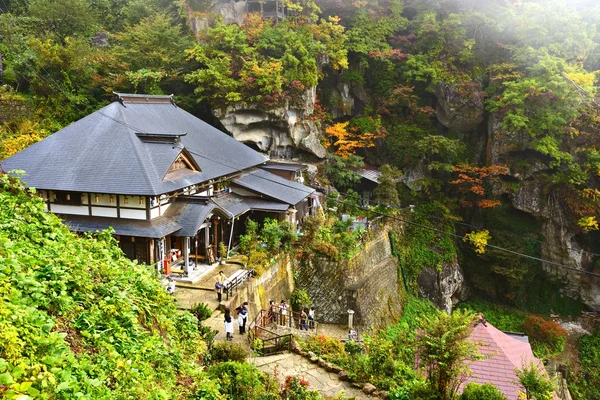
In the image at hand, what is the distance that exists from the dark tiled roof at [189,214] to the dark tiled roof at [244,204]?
1.59 meters

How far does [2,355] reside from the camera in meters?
4.57

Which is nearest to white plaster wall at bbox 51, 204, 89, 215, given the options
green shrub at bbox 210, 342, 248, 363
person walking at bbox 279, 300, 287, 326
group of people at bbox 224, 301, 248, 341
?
group of people at bbox 224, 301, 248, 341

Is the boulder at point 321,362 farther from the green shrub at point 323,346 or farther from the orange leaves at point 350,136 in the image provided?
the orange leaves at point 350,136

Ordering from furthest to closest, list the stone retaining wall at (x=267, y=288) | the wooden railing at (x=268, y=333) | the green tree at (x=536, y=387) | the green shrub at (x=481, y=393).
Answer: the stone retaining wall at (x=267, y=288) < the wooden railing at (x=268, y=333) < the green tree at (x=536, y=387) < the green shrub at (x=481, y=393)

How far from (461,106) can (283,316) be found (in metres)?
21.2

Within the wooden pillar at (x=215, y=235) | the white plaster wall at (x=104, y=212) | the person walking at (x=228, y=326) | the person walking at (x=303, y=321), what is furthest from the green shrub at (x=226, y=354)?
the wooden pillar at (x=215, y=235)

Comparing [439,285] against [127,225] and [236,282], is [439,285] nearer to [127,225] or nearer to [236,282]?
[236,282]

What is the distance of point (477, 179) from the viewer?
27.8m

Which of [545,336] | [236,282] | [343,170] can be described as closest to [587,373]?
[545,336]

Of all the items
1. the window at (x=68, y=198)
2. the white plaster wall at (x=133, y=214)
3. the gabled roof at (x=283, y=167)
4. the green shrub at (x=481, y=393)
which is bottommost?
the green shrub at (x=481, y=393)

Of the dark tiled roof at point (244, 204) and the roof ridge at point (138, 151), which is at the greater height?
the roof ridge at point (138, 151)

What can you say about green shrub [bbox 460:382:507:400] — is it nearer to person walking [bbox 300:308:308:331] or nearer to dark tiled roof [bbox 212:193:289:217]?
person walking [bbox 300:308:308:331]

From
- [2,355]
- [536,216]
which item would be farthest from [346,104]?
[2,355]

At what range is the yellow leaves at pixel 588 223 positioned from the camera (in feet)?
81.2
